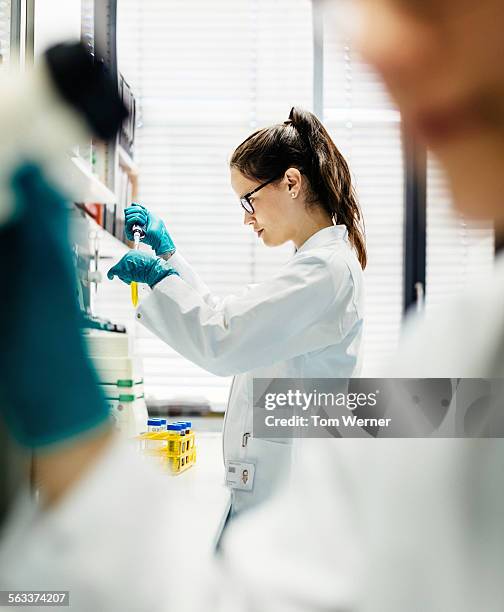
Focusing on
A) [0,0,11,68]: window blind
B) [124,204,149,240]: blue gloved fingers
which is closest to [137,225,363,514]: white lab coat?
[124,204,149,240]: blue gloved fingers

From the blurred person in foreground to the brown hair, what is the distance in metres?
0.45

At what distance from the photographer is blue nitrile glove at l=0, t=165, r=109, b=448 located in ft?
1.54

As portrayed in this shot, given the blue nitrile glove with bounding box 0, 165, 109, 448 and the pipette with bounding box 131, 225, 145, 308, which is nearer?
the blue nitrile glove with bounding box 0, 165, 109, 448

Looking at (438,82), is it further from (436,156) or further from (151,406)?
(151,406)

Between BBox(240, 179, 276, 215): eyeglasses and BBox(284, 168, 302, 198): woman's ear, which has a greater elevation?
BBox(284, 168, 302, 198): woman's ear

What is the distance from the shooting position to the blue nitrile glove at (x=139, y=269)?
38.8 inches

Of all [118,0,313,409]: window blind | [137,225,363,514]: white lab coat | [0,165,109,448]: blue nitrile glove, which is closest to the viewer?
[0,165,109,448]: blue nitrile glove

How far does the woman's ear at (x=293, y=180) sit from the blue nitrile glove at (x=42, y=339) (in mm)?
624

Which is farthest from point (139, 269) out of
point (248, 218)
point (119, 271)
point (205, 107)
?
point (205, 107)

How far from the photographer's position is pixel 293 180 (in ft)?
3.58

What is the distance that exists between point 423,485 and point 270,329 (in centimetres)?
35

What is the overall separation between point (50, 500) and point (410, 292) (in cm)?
50

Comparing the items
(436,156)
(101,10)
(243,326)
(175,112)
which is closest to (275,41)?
(175,112)

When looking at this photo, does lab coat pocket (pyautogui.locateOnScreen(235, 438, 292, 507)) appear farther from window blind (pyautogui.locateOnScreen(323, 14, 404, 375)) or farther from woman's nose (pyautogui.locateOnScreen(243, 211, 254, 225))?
woman's nose (pyautogui.locateOnScreen(243, 211, 254, 225))
